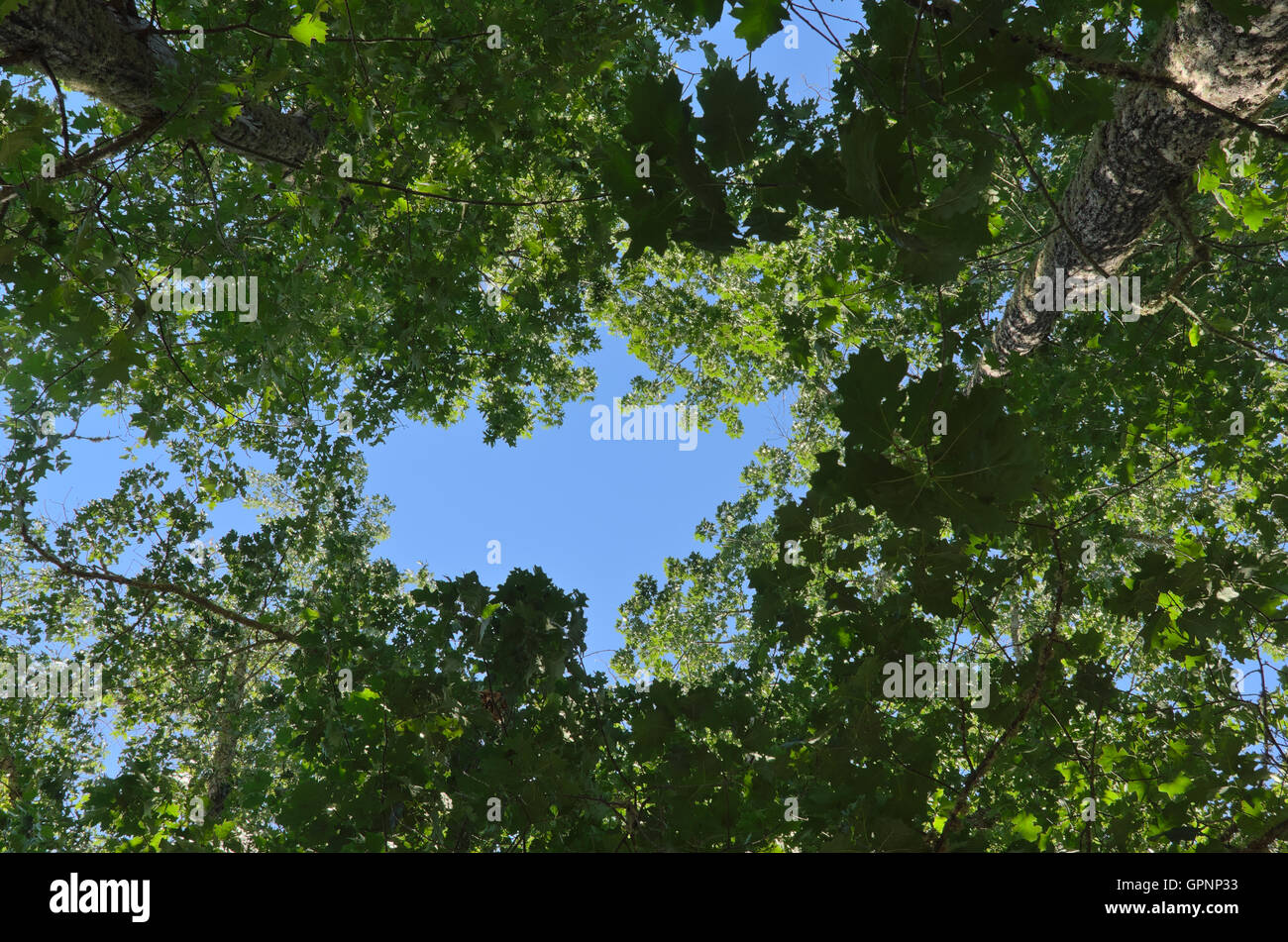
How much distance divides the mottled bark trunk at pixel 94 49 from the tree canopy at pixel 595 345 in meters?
0.02

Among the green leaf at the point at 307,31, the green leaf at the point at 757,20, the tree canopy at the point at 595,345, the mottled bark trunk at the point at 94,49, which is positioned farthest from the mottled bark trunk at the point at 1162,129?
the mottled bark trunk at the point at 94,49

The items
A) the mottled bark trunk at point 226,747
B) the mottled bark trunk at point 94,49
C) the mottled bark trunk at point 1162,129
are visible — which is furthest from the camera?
the mottled bark trunk at point 226,747

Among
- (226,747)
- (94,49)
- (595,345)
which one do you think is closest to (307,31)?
(94,49)

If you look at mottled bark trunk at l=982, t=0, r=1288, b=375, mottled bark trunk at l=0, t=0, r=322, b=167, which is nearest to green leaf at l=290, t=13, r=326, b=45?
mottled bark trunk at l=0, t=0, r=322, b=167

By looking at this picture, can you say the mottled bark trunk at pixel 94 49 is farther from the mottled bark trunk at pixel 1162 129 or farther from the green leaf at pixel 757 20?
the mottled bark trunk at pixel 1162 129

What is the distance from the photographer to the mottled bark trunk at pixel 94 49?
3266 millimetres

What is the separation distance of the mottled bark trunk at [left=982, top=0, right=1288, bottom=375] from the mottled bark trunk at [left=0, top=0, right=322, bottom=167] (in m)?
4.61

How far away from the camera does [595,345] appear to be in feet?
24.1

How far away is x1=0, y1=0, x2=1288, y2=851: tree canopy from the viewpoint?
176 cm

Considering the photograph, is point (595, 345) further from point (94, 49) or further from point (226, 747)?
point (226, 747)

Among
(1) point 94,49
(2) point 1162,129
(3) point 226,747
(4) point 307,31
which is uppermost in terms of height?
(1) point 94,49

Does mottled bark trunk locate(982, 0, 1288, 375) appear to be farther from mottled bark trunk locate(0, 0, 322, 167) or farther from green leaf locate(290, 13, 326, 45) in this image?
mottled bark trunk locate(0, 0, 322, 167)

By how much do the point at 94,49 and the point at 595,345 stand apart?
4.53 meters

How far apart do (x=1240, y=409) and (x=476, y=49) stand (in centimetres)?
595
